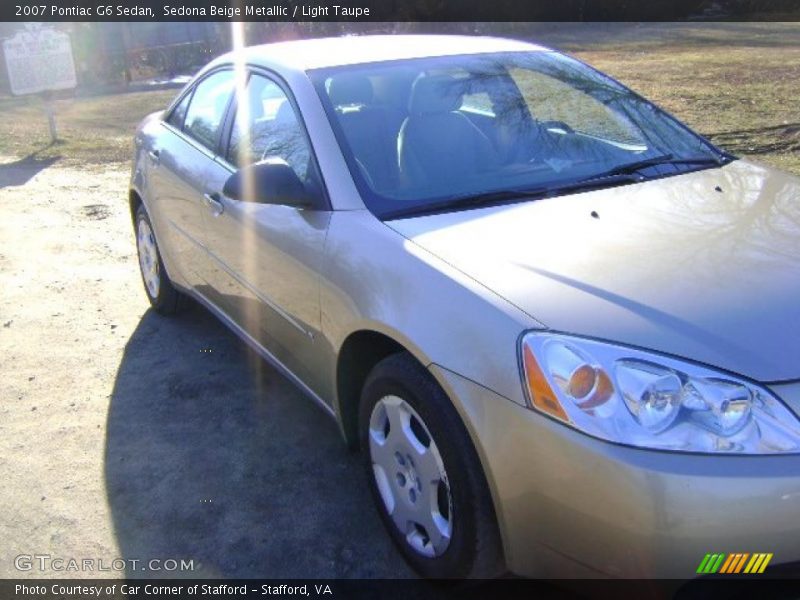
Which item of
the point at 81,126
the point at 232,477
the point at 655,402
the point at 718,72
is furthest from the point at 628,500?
the point at 718,72

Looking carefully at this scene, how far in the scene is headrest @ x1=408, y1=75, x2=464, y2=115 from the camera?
11.0 feet

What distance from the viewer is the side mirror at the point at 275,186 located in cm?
296

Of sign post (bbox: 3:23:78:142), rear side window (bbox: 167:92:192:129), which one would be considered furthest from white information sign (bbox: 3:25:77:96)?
rear side window (bbox: 167:92:192:129)

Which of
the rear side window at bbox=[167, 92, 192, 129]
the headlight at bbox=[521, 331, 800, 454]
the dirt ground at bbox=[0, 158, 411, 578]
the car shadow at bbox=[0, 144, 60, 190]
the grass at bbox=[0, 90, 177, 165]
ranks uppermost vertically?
the rear side window at bbox=[167, 92, 192, 129]

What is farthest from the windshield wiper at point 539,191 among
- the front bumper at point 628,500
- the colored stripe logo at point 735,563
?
the colored stripe logo at point 735,563

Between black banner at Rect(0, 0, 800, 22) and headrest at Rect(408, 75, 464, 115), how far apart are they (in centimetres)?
1819

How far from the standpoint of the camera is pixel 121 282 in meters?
5.75

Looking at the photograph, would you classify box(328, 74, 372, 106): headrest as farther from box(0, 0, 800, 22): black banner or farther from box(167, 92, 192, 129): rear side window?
box(0, 0, 800, 22): black banner

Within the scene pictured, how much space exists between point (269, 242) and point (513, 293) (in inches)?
52.4

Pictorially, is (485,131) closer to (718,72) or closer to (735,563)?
(735,563)

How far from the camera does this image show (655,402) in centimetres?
197

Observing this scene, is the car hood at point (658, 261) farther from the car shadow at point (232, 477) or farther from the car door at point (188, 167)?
the car door at point (188, 167)

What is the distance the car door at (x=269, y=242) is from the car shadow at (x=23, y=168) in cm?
630

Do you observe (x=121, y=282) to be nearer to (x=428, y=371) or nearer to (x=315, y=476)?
(x=315, y=476)
